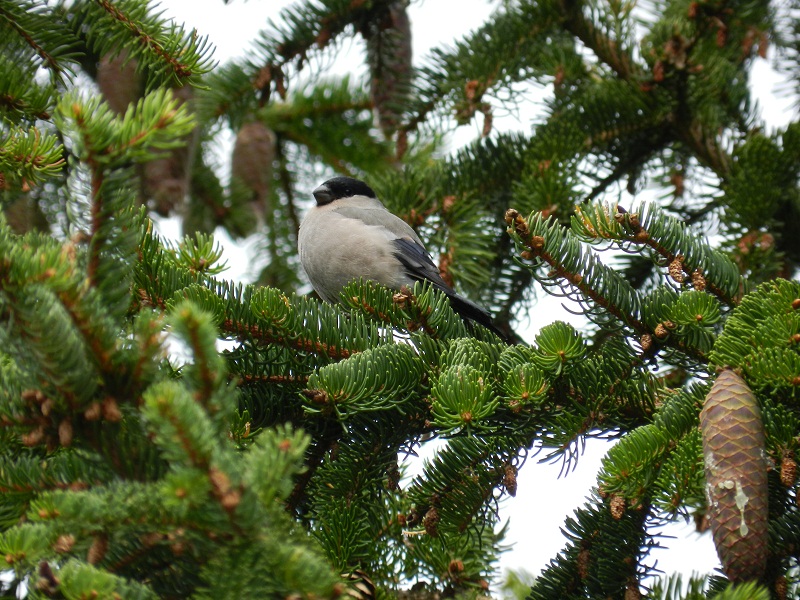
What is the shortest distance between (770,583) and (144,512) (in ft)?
5.26

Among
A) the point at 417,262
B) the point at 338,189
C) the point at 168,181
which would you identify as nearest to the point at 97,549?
the point at 417,262

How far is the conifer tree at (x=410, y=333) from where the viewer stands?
5.23 feet

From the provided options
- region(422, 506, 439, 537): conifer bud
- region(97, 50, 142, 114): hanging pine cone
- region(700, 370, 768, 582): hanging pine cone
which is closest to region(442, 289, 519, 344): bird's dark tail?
region(422, 506, 439, 537): conifer bud

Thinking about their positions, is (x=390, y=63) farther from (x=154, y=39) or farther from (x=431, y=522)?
(x=431, y=522)

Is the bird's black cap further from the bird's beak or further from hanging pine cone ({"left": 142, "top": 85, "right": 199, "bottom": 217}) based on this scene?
hanging pine cone ({"left": 142, "top": 85, "right": 199, "bottom": 217})

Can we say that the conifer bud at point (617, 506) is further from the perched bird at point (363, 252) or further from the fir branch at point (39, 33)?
the fir branch at point (39, 33)

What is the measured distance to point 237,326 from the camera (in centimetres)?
279

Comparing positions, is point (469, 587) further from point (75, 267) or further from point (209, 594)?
point (75, 267)

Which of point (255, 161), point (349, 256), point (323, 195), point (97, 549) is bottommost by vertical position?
point (97, 549)

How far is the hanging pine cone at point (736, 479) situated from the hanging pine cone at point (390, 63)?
3.21m

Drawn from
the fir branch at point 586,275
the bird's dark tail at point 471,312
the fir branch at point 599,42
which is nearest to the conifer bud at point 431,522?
the fir branch at point 586,275

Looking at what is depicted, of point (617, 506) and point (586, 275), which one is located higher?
point (586, 275)

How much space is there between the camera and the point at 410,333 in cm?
316

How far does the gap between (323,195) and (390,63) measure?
3.33 feet
